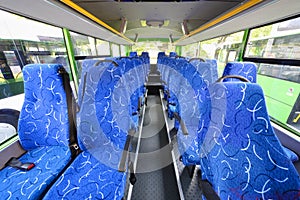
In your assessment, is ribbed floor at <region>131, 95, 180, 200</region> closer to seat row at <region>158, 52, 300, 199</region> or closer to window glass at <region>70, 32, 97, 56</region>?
seat row at <region>158, 52, 300, 199</region>

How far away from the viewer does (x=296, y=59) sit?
1.44m

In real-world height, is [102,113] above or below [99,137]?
above

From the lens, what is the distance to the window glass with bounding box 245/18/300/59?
5.08ft

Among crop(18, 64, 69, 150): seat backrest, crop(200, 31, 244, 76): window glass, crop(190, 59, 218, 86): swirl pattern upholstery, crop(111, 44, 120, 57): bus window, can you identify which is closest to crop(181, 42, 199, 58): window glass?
crop(200, 31, 244, 76): window glass

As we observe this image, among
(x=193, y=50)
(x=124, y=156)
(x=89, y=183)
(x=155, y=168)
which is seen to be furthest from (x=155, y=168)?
(x=193, y=50)

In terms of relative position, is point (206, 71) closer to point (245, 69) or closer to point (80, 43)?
point (245, 69)

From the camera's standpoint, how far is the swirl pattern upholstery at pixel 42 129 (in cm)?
99

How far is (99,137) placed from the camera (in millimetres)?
1114

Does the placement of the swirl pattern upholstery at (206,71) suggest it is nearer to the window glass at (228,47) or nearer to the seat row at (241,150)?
the seat row at (241,150)

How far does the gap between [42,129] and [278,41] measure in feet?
9.79

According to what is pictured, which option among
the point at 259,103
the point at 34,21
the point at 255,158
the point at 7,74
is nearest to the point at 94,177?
the point at 255,158

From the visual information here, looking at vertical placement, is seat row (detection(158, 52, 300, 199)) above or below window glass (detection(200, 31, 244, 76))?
below

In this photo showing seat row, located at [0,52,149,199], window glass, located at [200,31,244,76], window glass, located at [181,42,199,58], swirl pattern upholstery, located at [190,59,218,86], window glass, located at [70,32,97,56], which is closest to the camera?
seat row, located at [0,52,149,199]

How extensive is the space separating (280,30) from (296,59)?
2.15ft
